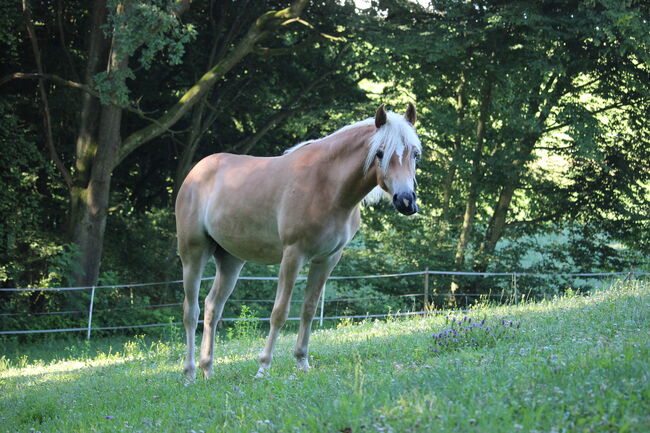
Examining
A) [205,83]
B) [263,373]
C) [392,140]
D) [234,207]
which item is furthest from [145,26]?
[263,373]

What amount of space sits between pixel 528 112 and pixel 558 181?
2.31m

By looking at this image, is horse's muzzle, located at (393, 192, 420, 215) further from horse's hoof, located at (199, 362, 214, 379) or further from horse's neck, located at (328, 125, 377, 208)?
horse's hoof, located at (199, 362, 214, 379)

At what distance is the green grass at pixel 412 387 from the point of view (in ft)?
12.2

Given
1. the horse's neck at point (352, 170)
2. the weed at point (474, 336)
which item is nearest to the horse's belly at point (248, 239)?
the horse's neck at point (352, 170)

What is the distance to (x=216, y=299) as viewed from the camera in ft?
25.5

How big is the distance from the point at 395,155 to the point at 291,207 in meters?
1.14

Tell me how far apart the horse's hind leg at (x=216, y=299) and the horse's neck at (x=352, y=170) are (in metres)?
1.90

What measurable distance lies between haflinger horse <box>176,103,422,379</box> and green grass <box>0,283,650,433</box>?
73 cm

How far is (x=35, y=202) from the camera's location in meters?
16.8

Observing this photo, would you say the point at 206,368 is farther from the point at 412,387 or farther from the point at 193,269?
the point at 412,387

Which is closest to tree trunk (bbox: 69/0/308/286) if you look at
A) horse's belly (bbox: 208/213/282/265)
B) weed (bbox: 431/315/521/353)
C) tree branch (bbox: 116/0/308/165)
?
tree branch (bbox: 116/0/308/165)

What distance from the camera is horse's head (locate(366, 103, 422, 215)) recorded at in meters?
5.91

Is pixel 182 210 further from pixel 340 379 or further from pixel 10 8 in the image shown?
pixel 10 8

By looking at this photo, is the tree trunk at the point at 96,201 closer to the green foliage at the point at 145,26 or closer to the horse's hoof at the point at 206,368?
the green foliage at the point at 145,26
